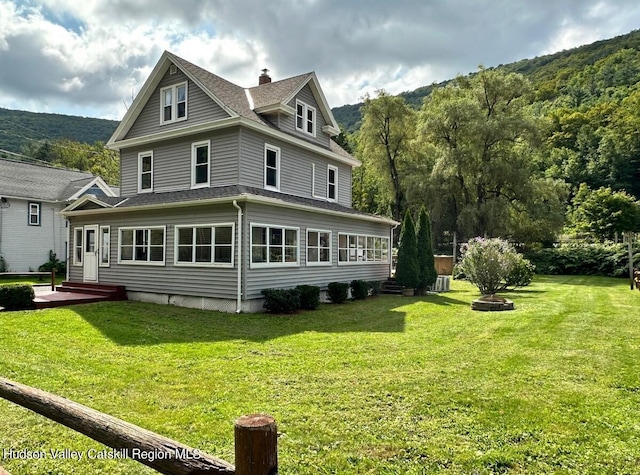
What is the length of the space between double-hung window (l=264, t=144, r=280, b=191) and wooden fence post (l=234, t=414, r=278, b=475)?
13332mm

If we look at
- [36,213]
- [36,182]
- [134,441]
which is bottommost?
[134,441]

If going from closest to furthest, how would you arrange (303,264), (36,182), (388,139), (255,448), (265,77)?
(255,448)
(303,264)
(265,77)
(36,182)
(388,139)

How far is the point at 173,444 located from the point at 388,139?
1359 inches

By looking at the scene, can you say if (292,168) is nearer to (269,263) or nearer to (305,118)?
(305,118)

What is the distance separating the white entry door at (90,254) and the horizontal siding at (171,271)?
293 mm

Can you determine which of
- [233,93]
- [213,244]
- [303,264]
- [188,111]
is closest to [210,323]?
[213,244]

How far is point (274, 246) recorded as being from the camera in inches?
520

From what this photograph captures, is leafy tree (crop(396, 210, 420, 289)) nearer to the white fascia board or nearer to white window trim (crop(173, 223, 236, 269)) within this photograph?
the white fascia board

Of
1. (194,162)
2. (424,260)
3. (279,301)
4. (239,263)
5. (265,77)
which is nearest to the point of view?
(239,263)

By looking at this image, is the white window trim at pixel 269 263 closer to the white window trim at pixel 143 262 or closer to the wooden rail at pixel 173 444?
the white window trim at pixel 143 262

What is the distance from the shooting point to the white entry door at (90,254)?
1560 cm

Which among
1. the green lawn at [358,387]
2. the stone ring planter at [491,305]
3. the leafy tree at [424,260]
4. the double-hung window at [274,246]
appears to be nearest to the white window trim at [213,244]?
the double-hung window at [274,246]

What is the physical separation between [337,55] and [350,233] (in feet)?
25.6

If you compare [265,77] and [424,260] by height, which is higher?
[265,77]
